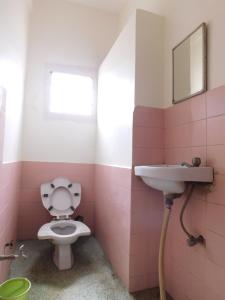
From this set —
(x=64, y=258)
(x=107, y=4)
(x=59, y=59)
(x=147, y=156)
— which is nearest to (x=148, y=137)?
(x=147, y=156)

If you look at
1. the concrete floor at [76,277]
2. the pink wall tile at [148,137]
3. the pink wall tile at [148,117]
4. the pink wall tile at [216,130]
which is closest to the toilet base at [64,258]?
the concrete floor at [76,277]

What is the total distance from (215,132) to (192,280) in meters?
0.90

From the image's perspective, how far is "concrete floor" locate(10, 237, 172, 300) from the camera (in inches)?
60.5

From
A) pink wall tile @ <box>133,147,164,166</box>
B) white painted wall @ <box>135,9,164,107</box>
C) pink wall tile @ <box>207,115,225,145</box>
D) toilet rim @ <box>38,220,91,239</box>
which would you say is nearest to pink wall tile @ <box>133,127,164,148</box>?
pink wall tile @ <box>133,147,164,166</box>

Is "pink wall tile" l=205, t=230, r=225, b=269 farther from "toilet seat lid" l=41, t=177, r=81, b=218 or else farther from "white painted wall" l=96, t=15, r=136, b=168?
"toilet seat lid" l=41, t=177, r=81, b=218

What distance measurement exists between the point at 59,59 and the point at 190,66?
170 centimetres

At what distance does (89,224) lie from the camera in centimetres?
262

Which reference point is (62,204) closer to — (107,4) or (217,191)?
(217,191)

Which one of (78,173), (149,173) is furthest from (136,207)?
(78,173)

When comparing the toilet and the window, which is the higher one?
the window

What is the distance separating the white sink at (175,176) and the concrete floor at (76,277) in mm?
831

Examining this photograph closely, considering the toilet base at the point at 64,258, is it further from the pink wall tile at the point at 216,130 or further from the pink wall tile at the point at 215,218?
the pink wall tile at the point at 216,130

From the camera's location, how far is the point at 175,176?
1.16 metres

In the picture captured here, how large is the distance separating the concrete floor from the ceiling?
2762 mm
